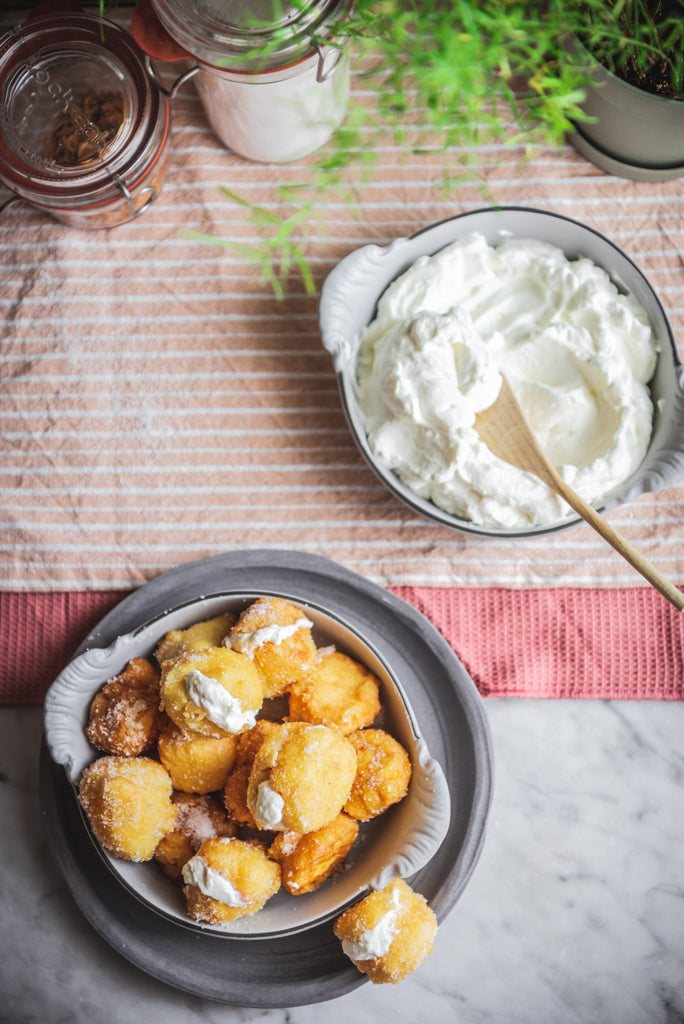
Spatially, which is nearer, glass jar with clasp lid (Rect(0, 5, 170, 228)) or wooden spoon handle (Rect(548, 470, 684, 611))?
wooden spoon handle (Rect(548, 470, 684, 611))

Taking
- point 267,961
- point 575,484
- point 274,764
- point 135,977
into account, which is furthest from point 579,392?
point 135,977

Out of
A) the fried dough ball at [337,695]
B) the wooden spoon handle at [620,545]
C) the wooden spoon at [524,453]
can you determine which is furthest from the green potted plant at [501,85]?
the fried dough ball at [337,695]

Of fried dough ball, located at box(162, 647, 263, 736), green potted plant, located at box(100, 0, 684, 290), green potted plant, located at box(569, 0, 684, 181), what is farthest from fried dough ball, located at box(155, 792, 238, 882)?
green potted plant, located at box(569, 0, 684, 181)

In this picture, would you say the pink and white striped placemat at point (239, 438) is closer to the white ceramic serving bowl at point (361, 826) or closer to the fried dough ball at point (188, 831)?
the white ceramic serving bowl at point (361, 826)

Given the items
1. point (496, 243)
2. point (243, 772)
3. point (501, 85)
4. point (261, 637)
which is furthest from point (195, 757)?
point (501, 85)

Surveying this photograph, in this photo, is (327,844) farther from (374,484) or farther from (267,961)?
(374,484)

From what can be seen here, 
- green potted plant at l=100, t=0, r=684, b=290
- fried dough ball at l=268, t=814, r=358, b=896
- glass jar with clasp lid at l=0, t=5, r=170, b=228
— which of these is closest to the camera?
green potted plant at l=100, t=0, r=684, b=290

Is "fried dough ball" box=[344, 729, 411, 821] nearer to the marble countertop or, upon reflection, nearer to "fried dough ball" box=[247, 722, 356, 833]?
"fried dough ball" box=[247, 722, 356, 833]
